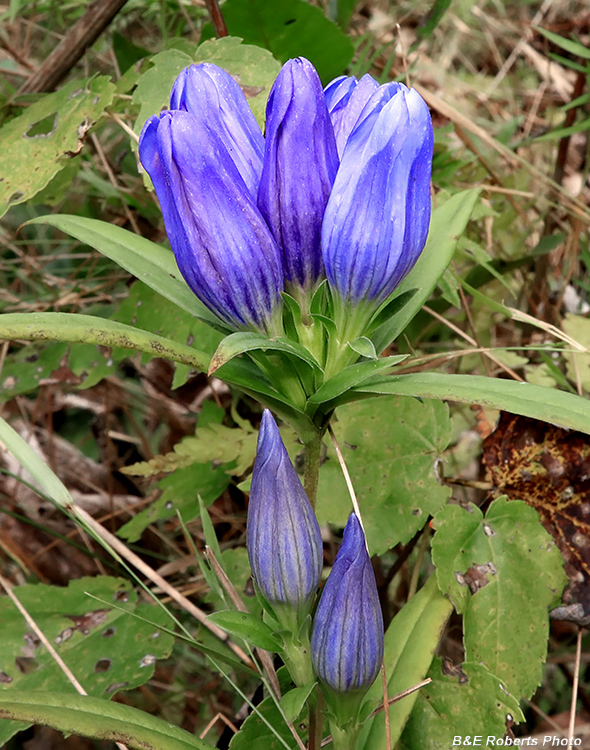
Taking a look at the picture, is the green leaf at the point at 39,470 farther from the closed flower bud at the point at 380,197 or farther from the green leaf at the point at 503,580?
the green leaf at the point at 503,580

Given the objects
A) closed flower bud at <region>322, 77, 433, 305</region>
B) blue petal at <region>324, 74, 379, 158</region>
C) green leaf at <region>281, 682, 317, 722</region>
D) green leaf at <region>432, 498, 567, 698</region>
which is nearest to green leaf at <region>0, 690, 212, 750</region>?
green leaf at <region>281, 682, 317, 722</region>

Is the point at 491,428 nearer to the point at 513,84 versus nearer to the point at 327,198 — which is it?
the point at 327,198

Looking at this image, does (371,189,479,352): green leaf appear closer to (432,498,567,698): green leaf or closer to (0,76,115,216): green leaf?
(432,498,567,698): green leaf

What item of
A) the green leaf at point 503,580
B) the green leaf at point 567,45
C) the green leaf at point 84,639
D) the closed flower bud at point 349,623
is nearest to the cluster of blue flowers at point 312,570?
the closed flower bud at point 349,623

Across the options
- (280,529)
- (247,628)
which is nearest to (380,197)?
(280,529)

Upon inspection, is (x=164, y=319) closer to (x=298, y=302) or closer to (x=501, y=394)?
(x=298, y=302)
